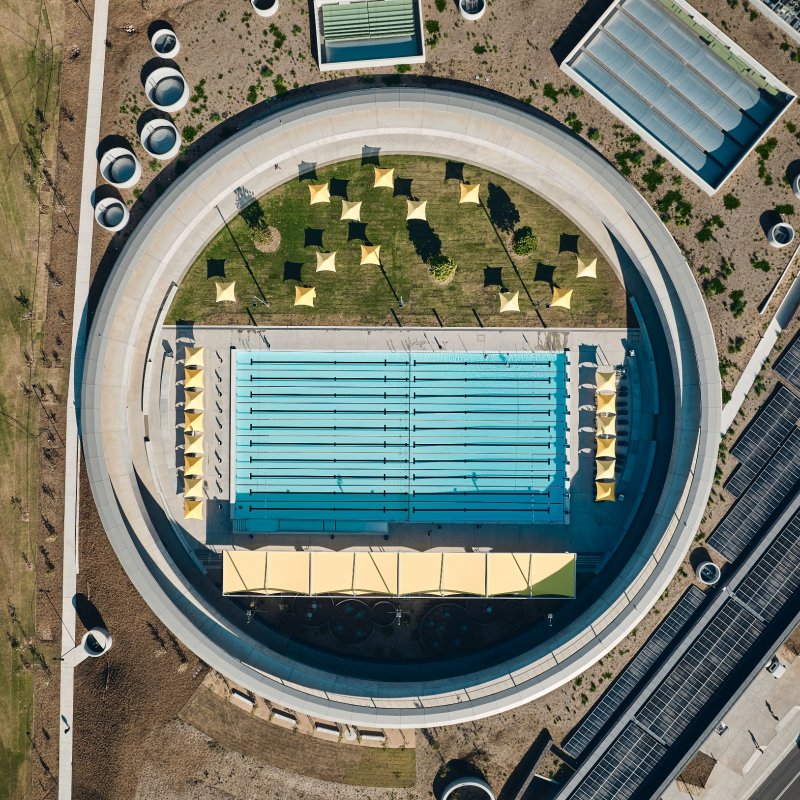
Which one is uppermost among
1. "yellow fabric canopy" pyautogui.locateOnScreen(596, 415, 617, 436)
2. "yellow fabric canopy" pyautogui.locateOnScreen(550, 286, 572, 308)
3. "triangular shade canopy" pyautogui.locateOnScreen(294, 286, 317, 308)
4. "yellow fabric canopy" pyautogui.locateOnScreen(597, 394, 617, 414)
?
"triangular shade canopy" pyautogui.locateOnScreen(294, 286, 317, 308)

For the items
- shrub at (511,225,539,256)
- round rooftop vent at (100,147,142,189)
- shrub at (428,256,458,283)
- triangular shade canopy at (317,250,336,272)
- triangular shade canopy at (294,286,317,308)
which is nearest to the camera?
round rooftop vent at (100,147,142,189)

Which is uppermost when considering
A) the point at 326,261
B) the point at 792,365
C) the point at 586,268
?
the point at 326,261

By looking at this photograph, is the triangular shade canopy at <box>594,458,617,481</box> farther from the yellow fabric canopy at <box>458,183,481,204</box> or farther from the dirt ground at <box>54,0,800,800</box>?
the yellow fabric canopy at <box>458,183,481,204</box>

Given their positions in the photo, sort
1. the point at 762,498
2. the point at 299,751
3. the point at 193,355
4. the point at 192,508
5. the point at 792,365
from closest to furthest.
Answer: the point at 762,498 < the point at 792,365 < the point at 299,751 < the point at 193,355 < the point at 192,508

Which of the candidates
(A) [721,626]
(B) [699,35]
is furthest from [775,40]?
(A) [721,626]

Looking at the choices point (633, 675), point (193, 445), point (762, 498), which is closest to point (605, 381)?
point (762, 498)

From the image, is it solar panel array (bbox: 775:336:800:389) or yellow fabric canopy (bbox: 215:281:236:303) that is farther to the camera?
yellow fabric canopy (bbox: 215:281:236:303)

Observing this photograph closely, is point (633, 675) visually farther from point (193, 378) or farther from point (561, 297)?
point (193, 378)

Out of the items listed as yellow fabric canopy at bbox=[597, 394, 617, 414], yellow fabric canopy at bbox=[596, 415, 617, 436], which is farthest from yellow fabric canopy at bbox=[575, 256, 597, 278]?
yellow fabric canopy at bbox=[596, 415, 617, 436]
